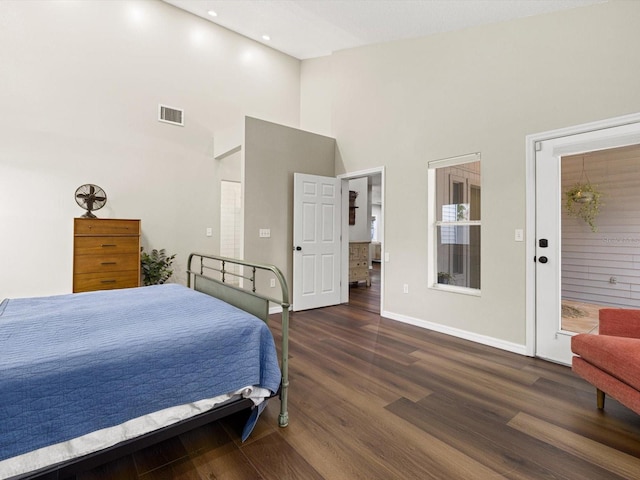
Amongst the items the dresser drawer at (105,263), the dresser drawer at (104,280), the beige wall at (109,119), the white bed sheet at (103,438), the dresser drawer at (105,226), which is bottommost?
the white bed sheet at (103,438)

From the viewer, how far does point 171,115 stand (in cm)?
500

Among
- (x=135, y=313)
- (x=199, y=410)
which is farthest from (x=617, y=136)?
(x=135, y=313)

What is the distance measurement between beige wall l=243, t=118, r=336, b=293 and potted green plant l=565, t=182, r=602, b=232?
3275mm

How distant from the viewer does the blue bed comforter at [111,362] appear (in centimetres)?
122

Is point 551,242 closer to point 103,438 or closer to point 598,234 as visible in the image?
point 598,234

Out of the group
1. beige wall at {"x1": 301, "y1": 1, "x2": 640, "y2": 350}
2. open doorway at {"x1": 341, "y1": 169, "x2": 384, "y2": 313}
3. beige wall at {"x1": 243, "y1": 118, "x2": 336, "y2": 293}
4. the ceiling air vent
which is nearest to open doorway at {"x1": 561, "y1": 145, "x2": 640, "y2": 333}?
beige wall at {"x1": 301, "y1": 1, "x2": 640, "y2": 350}

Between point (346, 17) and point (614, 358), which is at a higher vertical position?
point (346, 17)

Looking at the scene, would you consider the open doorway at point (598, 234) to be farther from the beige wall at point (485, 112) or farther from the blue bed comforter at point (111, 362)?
the blue bed comforter at point (111, 362)

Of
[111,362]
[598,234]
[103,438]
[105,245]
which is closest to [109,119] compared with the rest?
[105,245]

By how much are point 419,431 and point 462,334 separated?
1971 millimetres

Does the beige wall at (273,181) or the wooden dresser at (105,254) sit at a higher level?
the beige wall at (273,181)

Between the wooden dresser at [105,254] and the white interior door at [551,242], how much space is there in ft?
15.4

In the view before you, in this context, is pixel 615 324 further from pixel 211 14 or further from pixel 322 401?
pixel 211 14

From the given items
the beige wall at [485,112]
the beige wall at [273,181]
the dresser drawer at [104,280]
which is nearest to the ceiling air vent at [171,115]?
the beige wall at [273,181]
